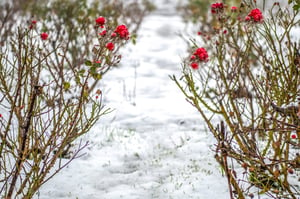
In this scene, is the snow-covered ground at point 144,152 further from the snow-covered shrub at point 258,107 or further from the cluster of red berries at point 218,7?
the cluster of red berries at point 218,7

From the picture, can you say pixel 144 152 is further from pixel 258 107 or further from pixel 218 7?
pixel 218 7

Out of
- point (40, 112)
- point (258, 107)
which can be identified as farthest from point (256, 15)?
point (40, 112)

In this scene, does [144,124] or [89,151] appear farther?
[144,124]

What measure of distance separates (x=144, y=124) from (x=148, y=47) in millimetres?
3556

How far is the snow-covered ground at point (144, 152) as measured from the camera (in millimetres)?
2820

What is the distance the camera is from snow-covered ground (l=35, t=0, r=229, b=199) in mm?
2820

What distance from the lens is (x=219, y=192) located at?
2.76 meters

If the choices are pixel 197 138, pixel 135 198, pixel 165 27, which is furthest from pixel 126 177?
pixel 165 27

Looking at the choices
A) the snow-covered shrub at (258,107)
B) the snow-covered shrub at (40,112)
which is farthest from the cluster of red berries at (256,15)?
the snow-covered shrub at (40,112)

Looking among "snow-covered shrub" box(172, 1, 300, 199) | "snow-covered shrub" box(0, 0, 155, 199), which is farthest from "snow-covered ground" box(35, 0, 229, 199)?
"snow-covered shrub" box(172, 1, 300, 199)

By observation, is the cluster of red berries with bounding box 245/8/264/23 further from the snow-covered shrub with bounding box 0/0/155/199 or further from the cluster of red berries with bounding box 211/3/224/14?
the snow-covered shrub with bounding box 0/0/155/199

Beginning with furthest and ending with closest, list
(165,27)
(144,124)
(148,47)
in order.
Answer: (165,27), (148,47), (144,124)

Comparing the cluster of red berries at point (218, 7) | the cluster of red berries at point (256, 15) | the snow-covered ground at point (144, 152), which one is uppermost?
the cluster of red berries at point (218, 7)

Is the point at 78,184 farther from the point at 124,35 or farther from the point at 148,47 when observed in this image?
the point at 148,47
